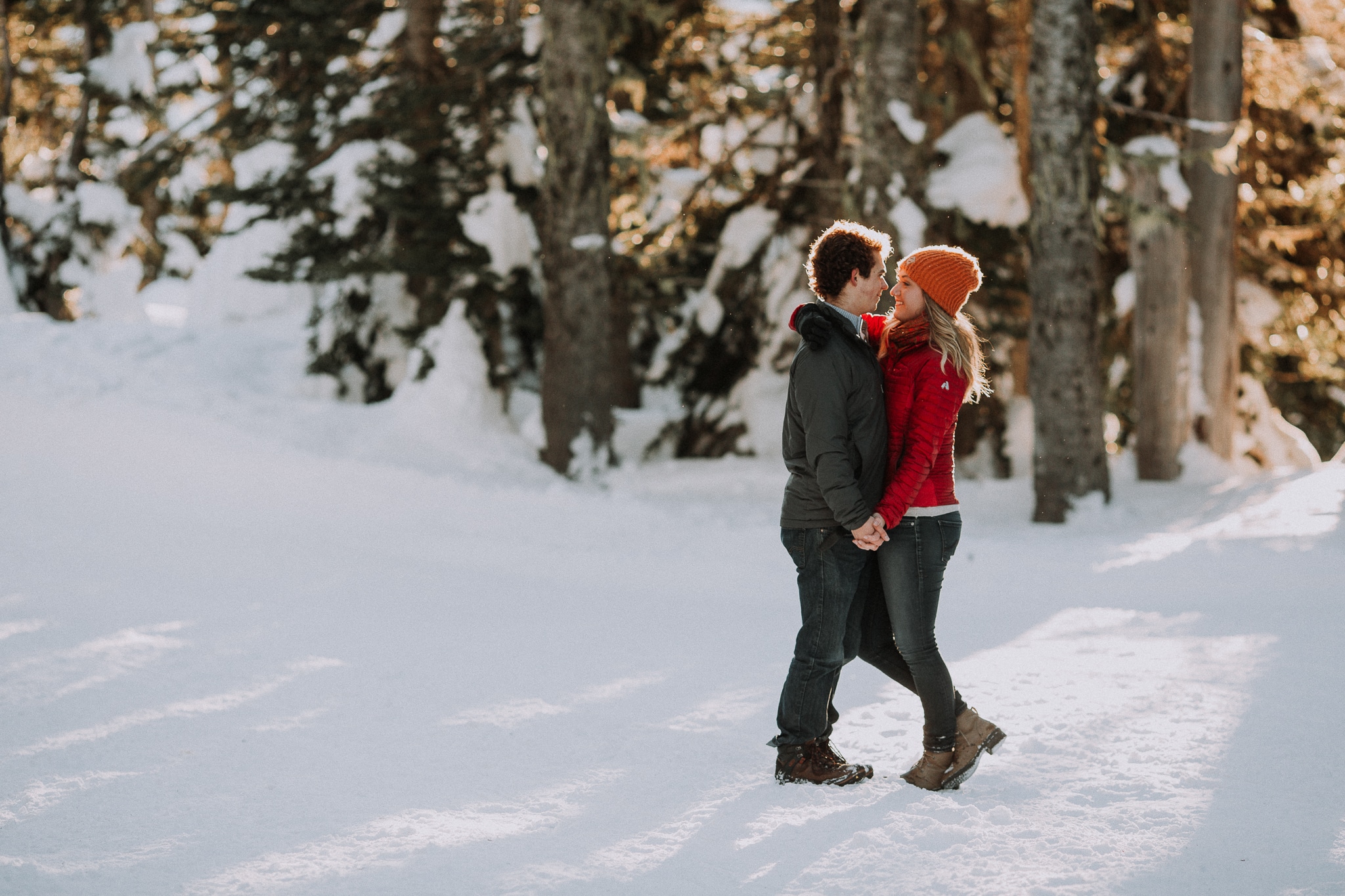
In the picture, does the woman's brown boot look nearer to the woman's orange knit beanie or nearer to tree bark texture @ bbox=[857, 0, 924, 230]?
the woman's orange knit beanie

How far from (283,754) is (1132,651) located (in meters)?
3.93

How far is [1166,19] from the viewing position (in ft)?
42.5

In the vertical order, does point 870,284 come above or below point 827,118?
below

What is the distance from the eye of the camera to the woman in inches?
138

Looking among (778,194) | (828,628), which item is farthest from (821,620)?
(778,194)

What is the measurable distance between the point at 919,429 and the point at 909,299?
445 mm

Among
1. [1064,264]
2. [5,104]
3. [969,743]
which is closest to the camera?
[969,743]

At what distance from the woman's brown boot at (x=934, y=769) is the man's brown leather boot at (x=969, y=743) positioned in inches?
0.7

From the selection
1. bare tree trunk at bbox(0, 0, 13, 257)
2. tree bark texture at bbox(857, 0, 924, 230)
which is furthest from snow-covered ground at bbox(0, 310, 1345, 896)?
bare tree trunk at bbox(0, 0, 13, 257)

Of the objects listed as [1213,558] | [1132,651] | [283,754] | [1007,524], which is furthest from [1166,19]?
[283,754]

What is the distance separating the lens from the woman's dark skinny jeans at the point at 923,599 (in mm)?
3539

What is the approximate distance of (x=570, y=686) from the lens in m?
4.91

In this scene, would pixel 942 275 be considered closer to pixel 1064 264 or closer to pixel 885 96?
pixel 1064 264

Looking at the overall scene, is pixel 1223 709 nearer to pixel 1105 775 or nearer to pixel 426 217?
pixel 1105 775
